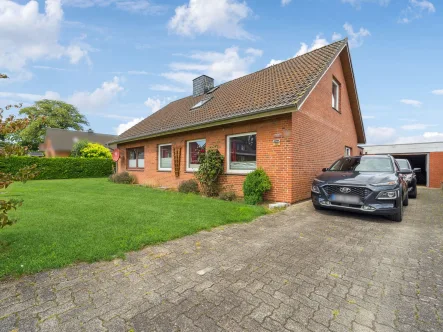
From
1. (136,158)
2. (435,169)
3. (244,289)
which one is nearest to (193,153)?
(136,158)

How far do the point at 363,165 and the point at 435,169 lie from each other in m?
15.1

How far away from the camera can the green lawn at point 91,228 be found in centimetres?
299

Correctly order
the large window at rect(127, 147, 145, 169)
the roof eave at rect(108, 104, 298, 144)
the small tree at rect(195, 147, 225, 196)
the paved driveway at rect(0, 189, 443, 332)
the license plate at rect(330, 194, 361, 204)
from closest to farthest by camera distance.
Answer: the paved driveway at rect(0, 189, 443, 332) < the license plate at rect(330, 194, 361, 204) < the roof eave at rect(108, 104, 298, 144) < the small tree at rect(195, 147, 225, 196) < the large window at rect(127, 147, 145, 169)

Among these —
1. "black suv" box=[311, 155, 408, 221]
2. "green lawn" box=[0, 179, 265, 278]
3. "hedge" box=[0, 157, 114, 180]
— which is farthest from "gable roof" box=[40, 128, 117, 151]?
"black suv" box=[311, 155, 408, 221]

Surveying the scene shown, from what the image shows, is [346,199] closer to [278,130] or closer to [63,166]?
[278,130]

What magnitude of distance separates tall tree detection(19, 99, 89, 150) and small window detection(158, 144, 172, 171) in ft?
121

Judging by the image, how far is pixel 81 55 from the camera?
9.31 meters

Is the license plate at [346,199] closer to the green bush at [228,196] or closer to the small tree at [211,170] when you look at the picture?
the green bush at [228,196]

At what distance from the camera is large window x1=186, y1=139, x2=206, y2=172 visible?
9.88m

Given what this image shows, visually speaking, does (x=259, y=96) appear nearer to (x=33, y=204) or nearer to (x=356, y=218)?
(x=356, y=218)

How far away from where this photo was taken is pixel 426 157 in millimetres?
16875

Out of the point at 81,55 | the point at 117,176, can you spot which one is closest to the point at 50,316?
the point at 81,55

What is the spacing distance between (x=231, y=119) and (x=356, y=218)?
4836 millimetres

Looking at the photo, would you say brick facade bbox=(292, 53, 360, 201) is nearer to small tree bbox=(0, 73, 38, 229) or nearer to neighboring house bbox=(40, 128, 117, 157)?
small tree bbox=(0, 73, 38, 229)
